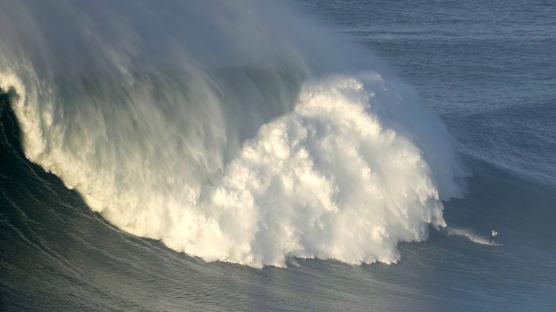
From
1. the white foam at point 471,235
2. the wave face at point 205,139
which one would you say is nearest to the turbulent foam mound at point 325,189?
the wave face at point 205,139

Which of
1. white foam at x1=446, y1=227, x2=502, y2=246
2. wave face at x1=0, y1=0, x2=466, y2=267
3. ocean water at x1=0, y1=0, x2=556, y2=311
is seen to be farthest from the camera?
white foam at x1=446, y1=227, x2=502, y2=246

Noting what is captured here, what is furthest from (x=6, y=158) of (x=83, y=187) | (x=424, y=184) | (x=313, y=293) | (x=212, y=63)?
(x=424, y=184)

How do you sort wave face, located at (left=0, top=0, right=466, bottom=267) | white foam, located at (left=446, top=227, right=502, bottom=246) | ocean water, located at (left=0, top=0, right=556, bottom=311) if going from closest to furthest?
ocean water, located at (left=0, top=0, right=556, bottom=311) < wave face, located at (left=0, top=0, right=466, bottom=267) < white foam, located at (left=446, top=227, right=502, bottom=246)

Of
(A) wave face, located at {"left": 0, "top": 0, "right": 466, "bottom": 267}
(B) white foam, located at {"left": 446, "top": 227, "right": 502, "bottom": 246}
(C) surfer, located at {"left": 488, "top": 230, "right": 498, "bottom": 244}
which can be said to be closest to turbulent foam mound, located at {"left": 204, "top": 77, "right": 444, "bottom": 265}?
(A) wave face, located at {"left": 0, "top": 0, "right": 466, "bottom": 267}

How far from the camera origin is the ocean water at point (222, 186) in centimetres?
1027

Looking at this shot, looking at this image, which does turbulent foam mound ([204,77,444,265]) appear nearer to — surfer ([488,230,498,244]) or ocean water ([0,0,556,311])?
ocean water ([0,0,556,311])

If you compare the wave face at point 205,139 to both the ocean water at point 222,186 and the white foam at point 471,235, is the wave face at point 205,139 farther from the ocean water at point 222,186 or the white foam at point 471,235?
the white foam at point 471,235

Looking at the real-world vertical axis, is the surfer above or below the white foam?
above

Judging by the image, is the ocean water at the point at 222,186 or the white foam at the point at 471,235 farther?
the white foam at the point at 471,235

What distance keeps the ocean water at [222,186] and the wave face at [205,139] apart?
0.09 feet

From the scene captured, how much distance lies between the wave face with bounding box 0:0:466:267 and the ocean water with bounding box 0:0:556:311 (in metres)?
0.03

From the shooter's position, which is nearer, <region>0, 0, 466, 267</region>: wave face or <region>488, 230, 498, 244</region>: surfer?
<region>0, 0, 466, 267</region>: wave face

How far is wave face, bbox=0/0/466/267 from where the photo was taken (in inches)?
436

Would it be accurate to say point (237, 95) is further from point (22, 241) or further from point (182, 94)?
point (22, 241)
